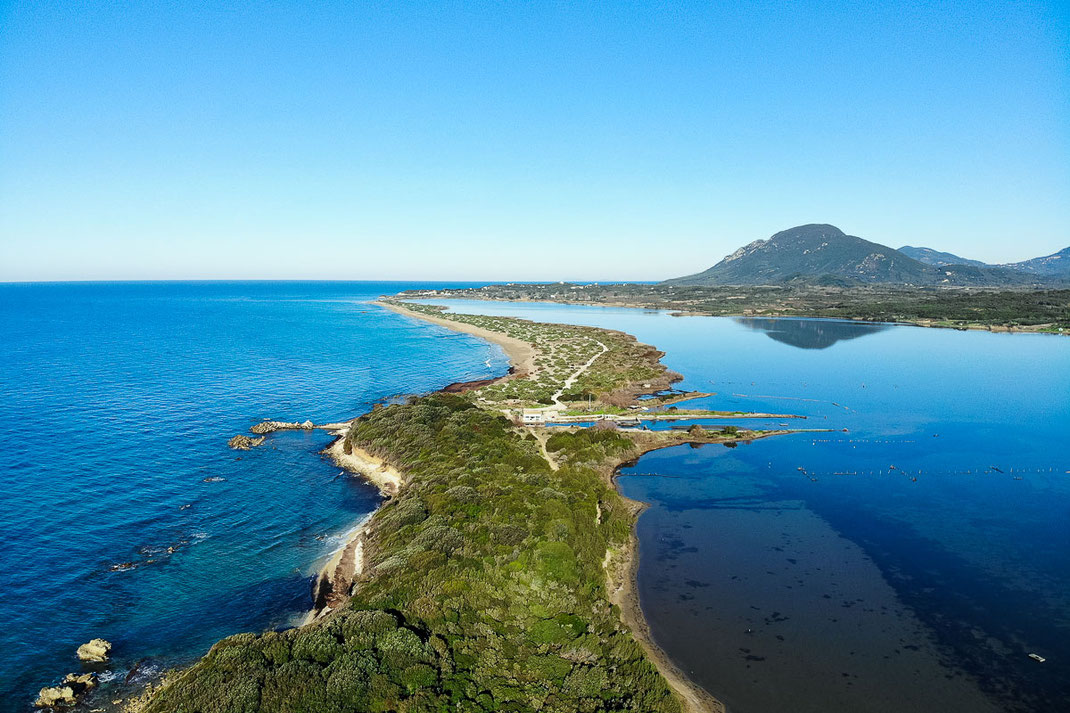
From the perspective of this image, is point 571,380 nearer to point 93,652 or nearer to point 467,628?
point 467,628

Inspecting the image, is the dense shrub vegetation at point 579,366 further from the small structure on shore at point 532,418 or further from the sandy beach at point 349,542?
the sandy beach at point 349,542

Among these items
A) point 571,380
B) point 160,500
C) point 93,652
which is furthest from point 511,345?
point 93,652

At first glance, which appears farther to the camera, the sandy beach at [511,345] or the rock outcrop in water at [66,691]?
the sandy beach at [511,345]

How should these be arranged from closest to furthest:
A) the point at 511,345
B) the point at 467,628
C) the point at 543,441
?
the point at 467,628, the point at 543,441, the point at 511,345

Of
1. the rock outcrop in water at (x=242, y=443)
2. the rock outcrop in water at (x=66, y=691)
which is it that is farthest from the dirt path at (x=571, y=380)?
the rock outcrop in water at (x=66, y=691)

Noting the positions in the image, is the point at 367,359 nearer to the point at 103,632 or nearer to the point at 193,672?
the point at 103,632

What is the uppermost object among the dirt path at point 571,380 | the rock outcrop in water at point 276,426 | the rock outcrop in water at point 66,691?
the dirt path at point 571,380

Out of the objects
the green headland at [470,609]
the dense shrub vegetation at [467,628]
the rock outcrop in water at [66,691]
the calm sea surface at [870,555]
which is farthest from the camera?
the calm sea surface at [870,555]
